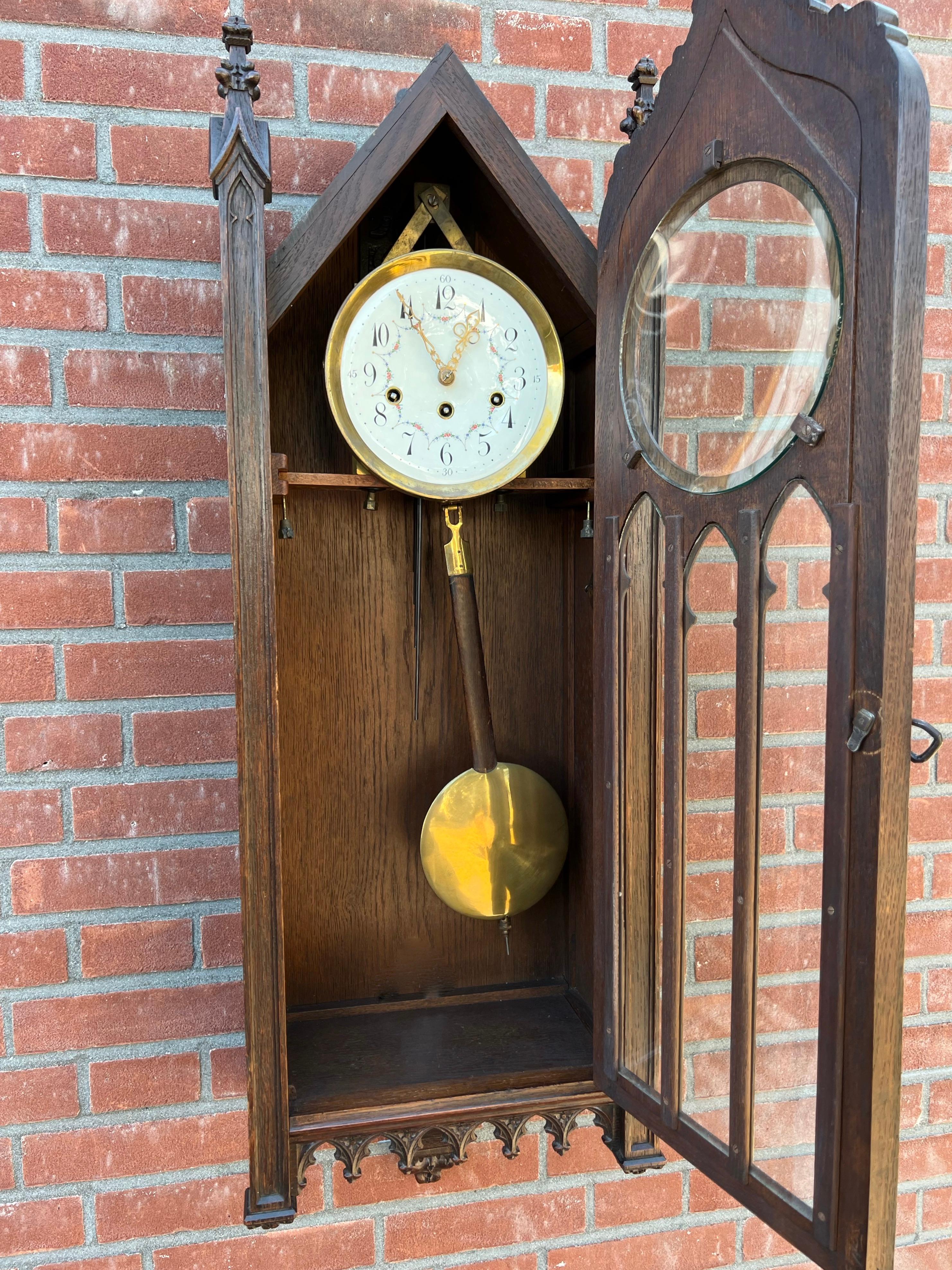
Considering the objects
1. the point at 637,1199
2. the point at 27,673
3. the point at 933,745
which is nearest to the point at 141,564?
the point at 27,673

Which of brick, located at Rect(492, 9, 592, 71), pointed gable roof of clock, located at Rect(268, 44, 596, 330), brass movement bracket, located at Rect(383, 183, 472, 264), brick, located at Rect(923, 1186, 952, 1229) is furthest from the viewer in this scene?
brick, located at Rect(923, 1186, 952, 1229)

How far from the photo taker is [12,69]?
3.20 ft

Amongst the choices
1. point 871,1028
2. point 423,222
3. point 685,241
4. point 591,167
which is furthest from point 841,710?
point 591,167

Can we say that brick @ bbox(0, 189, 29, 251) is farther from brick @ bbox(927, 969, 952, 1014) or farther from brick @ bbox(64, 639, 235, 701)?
brick @ bbox(927, 969, 952, 1014)

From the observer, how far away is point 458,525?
3.31ft

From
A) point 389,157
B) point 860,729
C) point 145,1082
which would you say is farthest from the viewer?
Answer: point 145,1082

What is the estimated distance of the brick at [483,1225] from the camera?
1.16 m

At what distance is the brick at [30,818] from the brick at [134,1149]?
1.07ft

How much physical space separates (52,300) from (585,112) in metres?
0.62

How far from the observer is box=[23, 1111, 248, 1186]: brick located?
3.49 feet

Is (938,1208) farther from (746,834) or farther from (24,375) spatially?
(24,375)

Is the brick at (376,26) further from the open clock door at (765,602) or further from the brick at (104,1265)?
the brick at (104,1265)

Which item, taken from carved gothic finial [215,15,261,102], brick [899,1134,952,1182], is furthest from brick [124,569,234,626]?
brick [899,1134,952,1182]

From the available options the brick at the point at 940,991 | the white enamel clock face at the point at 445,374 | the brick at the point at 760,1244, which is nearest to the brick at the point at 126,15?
the white enamel clock face at the point at 445,374
